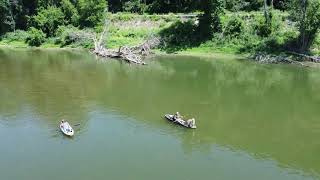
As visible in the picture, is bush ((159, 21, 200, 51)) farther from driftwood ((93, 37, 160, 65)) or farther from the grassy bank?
driftwood ((93, 37, 160, 65))

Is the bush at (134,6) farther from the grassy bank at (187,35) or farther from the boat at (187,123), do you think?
the boat at (187,123)

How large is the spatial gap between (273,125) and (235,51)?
30.6 metres

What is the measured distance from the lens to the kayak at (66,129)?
35.1 metres

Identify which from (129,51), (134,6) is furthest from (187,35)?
(134,6)

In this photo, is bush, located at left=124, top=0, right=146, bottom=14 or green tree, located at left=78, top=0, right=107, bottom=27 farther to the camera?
bush, located at left=124, top=0, right=146, bottom=14

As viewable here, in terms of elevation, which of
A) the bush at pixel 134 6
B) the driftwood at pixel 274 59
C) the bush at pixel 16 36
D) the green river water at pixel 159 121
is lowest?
the green river water at pixel 159 121

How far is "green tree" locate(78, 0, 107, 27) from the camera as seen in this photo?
81750 mm

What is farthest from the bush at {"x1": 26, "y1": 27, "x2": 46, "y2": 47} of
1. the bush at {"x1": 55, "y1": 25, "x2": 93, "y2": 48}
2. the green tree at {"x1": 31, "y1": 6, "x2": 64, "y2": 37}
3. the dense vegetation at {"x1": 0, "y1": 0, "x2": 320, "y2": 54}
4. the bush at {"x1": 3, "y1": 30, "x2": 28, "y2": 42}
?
the bush at {"x1": 3, "y1": 30, "x2": 28, "y2": 42}

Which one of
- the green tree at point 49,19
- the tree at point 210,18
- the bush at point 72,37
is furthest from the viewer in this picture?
the green tree at point 49,19

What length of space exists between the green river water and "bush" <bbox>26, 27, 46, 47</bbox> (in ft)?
60.8

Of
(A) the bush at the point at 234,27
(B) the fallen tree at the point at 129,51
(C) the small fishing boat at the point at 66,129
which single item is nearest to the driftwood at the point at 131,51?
(B) the fallen tree at the point at 129,51

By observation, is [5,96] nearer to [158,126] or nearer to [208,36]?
[158,126]

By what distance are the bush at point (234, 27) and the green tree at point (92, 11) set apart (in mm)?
22892

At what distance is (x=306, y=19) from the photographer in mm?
62000
